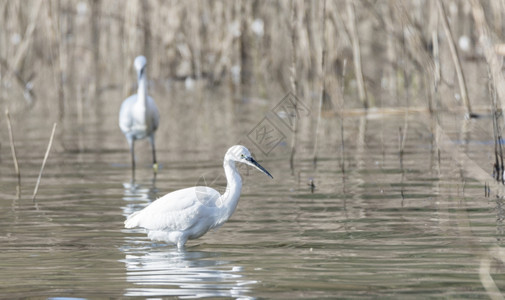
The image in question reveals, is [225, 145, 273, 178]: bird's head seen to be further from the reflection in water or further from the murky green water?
the reflection in water

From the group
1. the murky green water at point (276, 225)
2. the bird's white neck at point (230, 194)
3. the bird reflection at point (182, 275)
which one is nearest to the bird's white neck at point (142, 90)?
the murky green water at point (276, 225)

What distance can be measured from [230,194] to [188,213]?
0.36 m

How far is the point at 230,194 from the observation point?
681cm

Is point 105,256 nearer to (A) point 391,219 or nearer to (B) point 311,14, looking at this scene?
(A) point 391,219

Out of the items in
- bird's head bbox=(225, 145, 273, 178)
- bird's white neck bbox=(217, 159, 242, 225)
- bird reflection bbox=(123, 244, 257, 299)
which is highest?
bird's head bbox=(225, 145, 273, 178)

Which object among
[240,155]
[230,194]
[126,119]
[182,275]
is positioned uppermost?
[126,119]

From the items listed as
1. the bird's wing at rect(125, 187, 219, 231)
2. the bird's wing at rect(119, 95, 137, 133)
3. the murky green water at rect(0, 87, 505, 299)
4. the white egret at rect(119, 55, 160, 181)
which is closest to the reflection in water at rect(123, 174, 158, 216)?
the murky green water at rect(0, 87, 505, 299)

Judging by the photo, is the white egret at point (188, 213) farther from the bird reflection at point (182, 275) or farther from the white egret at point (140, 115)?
the white egret at point (140, 115)

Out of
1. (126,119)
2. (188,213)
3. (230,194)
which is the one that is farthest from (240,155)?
(126,119)

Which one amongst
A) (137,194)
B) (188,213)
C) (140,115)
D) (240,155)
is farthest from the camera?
(140,115)

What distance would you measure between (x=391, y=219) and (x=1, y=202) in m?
3.91

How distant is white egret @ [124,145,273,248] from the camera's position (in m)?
6.74

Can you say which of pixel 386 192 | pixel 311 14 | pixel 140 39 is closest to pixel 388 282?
pixel 386 192

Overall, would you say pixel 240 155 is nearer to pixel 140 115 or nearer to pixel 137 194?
pixel 137 194
